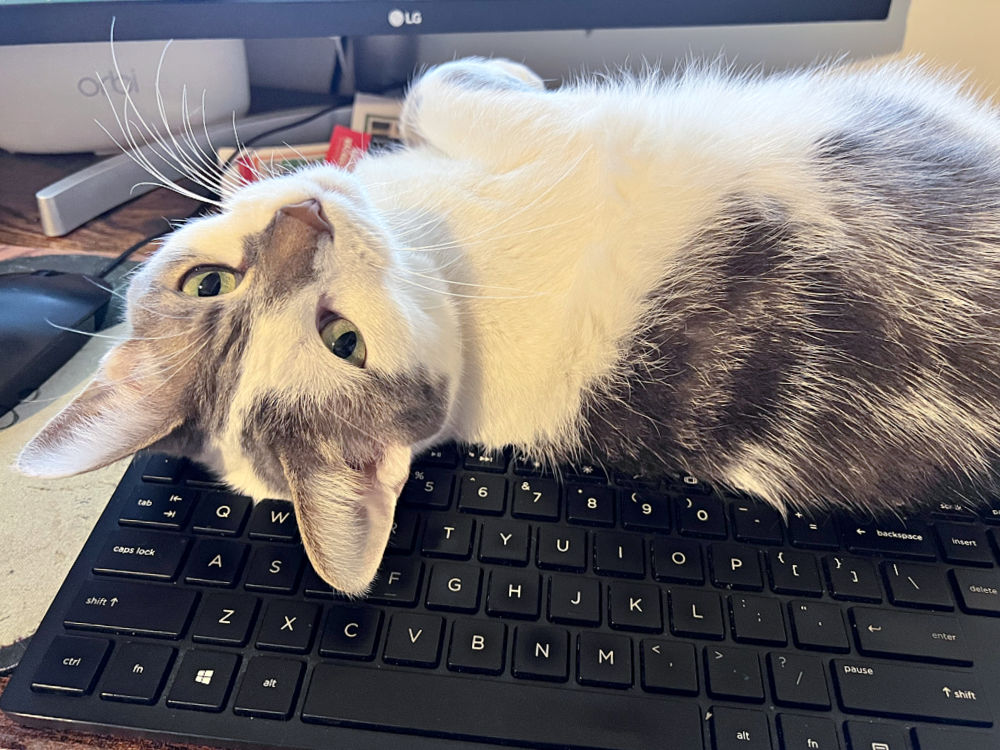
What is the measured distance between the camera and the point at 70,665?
24.5 inches

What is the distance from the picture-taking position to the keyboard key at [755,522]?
0.72 m

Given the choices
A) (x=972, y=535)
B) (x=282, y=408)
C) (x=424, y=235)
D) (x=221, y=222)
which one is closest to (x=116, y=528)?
(x=282, y=408)

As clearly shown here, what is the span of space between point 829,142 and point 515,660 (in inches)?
27.0

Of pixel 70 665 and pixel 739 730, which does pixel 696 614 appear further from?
pixel 70 665

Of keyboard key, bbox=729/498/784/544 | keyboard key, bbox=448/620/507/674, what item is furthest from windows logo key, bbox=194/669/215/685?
keyboard key, bbox=729/498/784/544

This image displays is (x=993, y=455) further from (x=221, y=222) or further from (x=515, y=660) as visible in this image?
(x=221, y=222)

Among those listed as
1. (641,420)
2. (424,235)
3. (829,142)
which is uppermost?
(829,142)

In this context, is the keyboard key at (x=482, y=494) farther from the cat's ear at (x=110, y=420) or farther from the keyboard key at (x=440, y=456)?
the cat's ear at (x=110, y=420)

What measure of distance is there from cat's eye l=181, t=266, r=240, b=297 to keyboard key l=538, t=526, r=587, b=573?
1.47ft

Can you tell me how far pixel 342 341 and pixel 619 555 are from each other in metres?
0.38

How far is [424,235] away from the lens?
0.88 m

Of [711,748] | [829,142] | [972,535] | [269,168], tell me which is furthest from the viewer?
[269,168]

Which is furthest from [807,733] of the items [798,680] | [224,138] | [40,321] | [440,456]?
[224,138]

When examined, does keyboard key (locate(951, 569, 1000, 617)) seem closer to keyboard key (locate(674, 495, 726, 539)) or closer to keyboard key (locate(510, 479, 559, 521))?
keyboard key (locate(674, 495, 726, 539))
